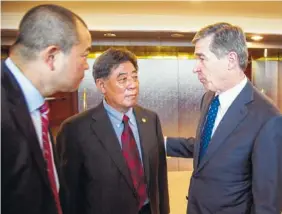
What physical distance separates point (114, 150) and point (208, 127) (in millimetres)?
578

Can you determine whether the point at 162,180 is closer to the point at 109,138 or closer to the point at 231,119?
the point at 109,138

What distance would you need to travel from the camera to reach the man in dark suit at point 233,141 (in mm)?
1605

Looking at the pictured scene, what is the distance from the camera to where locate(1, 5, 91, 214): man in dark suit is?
943mm

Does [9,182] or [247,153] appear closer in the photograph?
[9,182]

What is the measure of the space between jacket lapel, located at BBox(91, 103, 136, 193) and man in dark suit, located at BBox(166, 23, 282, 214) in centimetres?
42

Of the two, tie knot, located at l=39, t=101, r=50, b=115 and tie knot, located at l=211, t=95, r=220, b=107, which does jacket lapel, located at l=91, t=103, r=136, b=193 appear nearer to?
tie knot, located at l=211, t=95, r=220, b=107

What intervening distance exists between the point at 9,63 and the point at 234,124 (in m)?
1.15

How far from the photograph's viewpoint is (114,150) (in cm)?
196

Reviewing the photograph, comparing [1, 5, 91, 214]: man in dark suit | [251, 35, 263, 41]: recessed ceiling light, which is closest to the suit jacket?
[1, 5, 91, 214]: man in dark suit

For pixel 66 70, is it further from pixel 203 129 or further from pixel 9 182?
pixel 203 129

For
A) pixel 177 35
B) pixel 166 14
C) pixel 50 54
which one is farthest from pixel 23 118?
pixel 177 35

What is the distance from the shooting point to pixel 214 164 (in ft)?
5.68

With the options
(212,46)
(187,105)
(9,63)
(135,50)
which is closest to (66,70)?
(9,63)

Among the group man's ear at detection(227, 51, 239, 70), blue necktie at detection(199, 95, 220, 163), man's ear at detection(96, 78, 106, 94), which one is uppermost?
man's ear at detection(227, 51, 239, 70)
